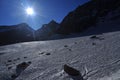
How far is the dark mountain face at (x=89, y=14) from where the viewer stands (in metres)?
40.2

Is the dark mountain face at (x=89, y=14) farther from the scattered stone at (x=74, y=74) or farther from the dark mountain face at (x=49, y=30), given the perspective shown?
the scattered stone at (x=74, y=74)

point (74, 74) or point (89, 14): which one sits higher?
point (89, 14)

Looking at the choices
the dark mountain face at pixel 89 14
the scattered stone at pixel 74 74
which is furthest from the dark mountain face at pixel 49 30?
the scattered stone at pixel 74 74

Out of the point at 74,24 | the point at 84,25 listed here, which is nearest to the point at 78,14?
the point at 74,24

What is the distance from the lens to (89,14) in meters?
45.0

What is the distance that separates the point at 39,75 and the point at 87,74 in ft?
7.63

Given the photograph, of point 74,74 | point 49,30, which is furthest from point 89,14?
point 74,74

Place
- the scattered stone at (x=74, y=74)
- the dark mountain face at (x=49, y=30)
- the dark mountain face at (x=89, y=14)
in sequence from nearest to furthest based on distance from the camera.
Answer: the scattered stone at (x=74, y=74) → the dark mountain face at (x=89, y=14) → the dark mountain face at (x=49, y=30)

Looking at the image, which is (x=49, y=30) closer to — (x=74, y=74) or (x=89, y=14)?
(x=89, y=14)

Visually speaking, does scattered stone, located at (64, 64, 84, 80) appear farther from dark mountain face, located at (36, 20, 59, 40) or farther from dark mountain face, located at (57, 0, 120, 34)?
dark mountain face, located at (36, 20, 59, 40)

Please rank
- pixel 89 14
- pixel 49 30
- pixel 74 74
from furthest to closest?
pixel 49 30, pixel 89 14, pixel 74 74

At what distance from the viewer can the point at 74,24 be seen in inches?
1704

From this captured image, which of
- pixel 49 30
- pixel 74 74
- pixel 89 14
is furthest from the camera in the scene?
pixel 49 30

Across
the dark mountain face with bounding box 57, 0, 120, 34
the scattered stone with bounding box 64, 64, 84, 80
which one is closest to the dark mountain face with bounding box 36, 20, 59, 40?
the dark mountain face with bounding box 57, 0, 120, 34
